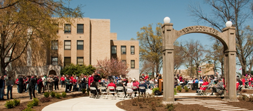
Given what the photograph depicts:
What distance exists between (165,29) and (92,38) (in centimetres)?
2994

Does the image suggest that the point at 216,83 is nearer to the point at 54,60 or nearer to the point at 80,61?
the point at 80,61

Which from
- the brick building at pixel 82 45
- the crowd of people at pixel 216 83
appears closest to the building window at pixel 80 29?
the brick building at pixel 82 45

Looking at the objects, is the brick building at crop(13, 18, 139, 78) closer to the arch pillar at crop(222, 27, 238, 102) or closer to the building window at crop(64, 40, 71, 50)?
the building window at crop(64, 40, 71, 50)

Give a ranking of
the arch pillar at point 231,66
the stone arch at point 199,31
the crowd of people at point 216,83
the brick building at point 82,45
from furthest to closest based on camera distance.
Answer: the brick building at point 82,45, the crowd of people at point 216,83, the arch pillar at point 231,66, the stone arch at point 199,31

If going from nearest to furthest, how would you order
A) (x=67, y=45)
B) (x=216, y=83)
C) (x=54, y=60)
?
(x=216, y=83), (x=54, y=60), (x=67, y=45)

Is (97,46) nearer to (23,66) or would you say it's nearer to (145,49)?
(23,66)

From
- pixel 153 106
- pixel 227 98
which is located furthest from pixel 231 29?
pixel 153 106

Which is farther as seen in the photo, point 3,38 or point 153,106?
point 3,38

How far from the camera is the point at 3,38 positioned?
25.3m

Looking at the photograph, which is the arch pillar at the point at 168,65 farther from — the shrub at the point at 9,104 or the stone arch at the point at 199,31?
the shrub at the point at 9,104

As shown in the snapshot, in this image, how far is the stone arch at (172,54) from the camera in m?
12.1

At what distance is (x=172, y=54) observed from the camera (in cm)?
1234

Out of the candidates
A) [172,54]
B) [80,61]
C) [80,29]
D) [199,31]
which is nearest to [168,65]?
[172,54]

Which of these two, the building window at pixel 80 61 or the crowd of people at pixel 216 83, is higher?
the building window at pixel 80 61
